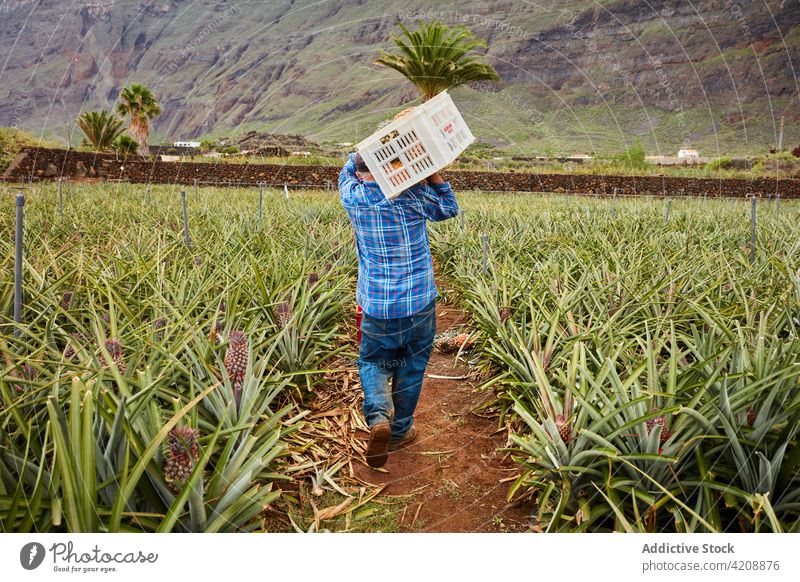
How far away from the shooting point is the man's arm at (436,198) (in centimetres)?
223

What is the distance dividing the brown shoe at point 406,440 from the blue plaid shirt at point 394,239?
27.1 inches

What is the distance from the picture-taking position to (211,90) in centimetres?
496

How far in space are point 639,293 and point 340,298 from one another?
6.81ft

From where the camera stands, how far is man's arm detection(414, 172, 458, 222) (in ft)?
7.31

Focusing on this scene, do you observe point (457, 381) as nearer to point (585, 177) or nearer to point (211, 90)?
point (211, 90)

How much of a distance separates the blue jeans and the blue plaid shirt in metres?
0.07

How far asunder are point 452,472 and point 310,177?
18833 millimetres

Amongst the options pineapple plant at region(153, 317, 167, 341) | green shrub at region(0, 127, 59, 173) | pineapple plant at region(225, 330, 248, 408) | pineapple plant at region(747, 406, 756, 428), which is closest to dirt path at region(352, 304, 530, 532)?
pineapple plant at region(225, 330, 248, 408)

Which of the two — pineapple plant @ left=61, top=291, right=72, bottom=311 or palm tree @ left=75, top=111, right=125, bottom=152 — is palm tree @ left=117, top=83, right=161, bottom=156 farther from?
pineapple plant @ left=61, top=291, right=72, bottom=311

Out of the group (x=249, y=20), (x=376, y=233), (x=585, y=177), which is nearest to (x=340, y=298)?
(x=376, y=233)

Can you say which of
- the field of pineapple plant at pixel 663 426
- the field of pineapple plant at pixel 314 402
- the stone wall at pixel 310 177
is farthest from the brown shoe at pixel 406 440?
the stone wall at pixel 310 177

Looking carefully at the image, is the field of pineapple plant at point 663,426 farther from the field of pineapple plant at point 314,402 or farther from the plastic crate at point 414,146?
the plastic crate at point 414,146

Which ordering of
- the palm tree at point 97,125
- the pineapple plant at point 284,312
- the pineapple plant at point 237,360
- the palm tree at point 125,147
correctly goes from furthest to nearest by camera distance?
the palm tree at point 125,147 < the palm tree at point 97,125 < the pineapple plant at point 284,312 < the pineapple plant at point 237,360

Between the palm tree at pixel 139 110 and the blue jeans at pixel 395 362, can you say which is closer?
the blue jeans at pixel 395 362
